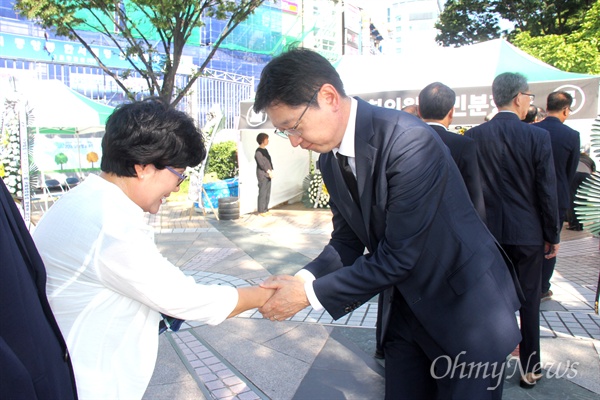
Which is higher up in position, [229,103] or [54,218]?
[229,103]

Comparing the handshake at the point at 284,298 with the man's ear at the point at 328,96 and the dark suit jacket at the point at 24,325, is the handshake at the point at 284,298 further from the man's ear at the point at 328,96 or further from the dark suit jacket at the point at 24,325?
the dark suit jacket at the point at 24,325

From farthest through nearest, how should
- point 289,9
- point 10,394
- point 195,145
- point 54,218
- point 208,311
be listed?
point 289,9, point 195,145, point 208,311, point 54,218, point 10,394

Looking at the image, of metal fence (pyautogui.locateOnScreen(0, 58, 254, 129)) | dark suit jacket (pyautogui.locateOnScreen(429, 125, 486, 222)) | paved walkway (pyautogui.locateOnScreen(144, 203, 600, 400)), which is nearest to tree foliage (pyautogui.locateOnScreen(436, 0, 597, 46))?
metal fence (pyautogui.locateOnScreen(0, 58, 254, 129))

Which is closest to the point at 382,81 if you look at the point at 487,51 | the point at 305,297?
the point at 487,51

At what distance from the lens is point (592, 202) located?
2930mm

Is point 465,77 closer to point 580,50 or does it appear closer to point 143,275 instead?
point 143,275

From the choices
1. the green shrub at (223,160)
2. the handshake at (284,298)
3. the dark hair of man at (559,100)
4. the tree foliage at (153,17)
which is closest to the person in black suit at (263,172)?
the tree foliage at (153,17)

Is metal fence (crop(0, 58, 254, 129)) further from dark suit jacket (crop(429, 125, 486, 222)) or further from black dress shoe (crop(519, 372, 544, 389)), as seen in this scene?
black dress shoe (crop(519, 372, 544, 389))

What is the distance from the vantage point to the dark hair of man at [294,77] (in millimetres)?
1740

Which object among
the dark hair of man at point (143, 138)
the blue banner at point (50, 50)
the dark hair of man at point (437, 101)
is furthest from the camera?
the blue banner at point (50, 50)

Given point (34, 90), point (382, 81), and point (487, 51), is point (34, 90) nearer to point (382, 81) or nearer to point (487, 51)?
point (382, 81)

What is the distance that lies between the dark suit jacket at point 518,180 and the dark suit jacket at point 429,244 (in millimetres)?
1508

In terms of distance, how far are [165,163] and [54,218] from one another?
15.4 inches

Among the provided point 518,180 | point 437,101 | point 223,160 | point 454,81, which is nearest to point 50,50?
point 223,160
